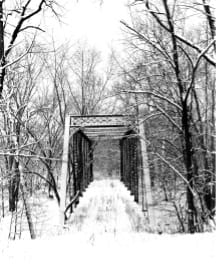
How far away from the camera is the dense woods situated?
6.90 metres

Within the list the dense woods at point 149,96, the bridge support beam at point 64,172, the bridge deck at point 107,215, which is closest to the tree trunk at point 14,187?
the dense woods at point 149,96

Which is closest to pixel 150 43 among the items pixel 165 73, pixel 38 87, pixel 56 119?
pixel 165 73

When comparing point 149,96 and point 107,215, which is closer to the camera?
point 149,96

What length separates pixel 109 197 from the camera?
15945 millimetres

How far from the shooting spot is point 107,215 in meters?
11.8

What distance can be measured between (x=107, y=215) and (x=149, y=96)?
5018 mm

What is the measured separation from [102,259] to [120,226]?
5.69 m

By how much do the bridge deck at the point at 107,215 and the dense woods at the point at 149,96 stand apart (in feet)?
4.46

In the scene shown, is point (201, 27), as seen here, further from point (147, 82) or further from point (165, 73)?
point (147, 82)

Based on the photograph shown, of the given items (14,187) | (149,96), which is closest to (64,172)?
(14,187)

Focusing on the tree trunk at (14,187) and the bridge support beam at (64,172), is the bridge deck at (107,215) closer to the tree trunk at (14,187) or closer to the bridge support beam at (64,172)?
the bridge support beam at (64,172)

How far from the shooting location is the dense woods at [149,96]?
272 inches

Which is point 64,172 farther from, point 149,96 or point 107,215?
point 149,96

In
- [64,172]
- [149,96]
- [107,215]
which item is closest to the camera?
[149,96]
